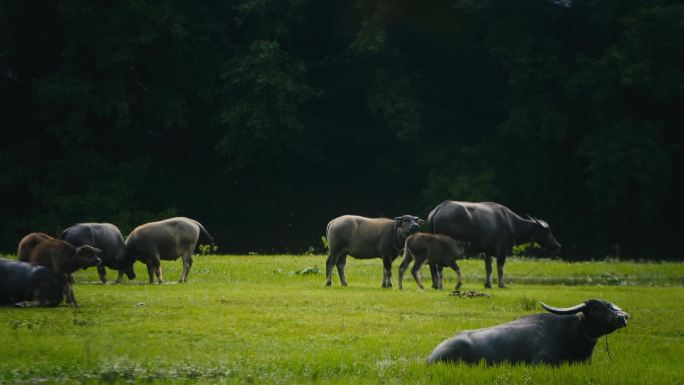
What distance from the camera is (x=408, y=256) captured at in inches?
992

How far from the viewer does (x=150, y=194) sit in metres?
50.0

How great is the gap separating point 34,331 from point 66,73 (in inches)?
1346

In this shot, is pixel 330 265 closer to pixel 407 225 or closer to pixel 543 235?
pixel 407 225

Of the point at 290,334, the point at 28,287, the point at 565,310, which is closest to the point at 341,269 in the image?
the point at 28,287

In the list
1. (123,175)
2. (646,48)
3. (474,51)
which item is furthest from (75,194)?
(646,48)

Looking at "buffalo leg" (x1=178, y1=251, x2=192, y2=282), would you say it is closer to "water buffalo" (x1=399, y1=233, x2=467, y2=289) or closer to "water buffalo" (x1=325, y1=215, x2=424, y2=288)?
"water buffalo" (x1=325, y1=215, x2=424, y2=288)

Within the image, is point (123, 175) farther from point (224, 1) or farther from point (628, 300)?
point (628, 300)

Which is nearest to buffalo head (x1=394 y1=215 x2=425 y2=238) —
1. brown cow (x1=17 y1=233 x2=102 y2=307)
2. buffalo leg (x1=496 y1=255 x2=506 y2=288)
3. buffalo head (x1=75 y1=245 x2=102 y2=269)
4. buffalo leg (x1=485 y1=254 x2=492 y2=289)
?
buffalo leg (x1=485 y1=254 x2=492 y2=289)

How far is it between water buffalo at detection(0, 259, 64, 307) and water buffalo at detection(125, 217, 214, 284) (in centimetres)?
610

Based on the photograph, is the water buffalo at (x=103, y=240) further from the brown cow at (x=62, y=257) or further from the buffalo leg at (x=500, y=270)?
the buffalo leg at (x=500, y=270)

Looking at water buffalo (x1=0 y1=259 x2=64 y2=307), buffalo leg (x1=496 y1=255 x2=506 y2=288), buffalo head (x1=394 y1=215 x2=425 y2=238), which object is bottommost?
buffalo leg (x1=496 y1=255 x2=506 y2=288)

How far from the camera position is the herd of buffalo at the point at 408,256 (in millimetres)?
13039

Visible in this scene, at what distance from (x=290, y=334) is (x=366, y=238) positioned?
10.3 metres

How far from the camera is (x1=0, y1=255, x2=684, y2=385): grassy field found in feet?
39.8
